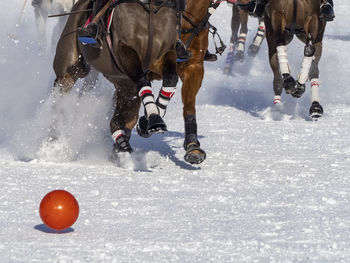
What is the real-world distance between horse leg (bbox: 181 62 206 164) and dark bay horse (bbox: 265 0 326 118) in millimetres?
3032

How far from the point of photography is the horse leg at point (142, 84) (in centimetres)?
722

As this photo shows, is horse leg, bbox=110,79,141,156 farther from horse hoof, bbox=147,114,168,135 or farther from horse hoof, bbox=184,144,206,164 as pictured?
horse hoof, bbox=147,114,168,135

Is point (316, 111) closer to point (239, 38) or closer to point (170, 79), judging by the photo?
point (170, 79)

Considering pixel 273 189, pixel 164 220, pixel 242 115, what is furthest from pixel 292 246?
pixel 242 115

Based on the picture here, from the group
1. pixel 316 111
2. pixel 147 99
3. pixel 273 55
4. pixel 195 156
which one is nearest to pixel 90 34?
pixel 147 99

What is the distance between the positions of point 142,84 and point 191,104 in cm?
114

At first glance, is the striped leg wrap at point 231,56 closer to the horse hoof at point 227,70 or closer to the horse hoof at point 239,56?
the horse hoof at point 227,70

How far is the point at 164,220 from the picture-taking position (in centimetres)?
568

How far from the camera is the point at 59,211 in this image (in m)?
5.09

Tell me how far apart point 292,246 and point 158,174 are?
10.1 ft

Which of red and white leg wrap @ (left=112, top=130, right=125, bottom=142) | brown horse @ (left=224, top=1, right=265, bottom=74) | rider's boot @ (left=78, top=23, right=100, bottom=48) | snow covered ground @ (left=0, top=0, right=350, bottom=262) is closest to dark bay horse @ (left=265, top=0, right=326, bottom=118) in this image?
snow covered ground @ (left=0, top=0, right=350, bottom=262)

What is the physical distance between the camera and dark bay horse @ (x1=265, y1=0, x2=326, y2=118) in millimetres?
11438

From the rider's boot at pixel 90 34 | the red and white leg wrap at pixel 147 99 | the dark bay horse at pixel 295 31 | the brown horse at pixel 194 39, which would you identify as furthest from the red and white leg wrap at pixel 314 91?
the red and white leg wrap at pixel 147 99

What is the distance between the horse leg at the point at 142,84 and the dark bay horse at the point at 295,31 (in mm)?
4166
